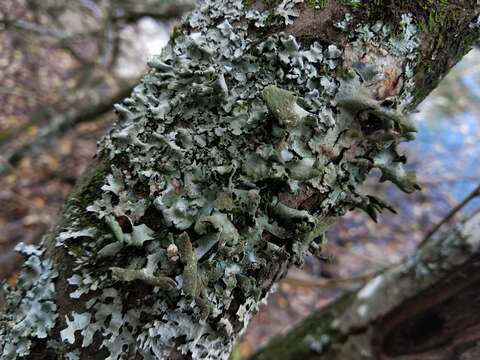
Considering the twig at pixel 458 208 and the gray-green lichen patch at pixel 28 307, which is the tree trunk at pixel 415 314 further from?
the gray-green lichen patch at pixel 28 307

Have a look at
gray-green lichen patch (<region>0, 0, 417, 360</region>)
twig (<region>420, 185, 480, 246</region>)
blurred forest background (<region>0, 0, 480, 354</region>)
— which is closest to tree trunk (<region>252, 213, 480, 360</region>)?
twig (<region>420, 185, 480, 246</region>)

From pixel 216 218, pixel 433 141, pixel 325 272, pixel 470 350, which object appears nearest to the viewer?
pixel 216 218

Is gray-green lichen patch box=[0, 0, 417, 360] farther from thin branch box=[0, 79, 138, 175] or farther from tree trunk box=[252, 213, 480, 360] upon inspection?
thin branch box=[0, 79, 138, 175]

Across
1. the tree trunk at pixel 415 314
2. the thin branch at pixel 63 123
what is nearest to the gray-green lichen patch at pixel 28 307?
the tree trunk at pixel 415 314

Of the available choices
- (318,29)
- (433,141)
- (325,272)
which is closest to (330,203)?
(318,29)

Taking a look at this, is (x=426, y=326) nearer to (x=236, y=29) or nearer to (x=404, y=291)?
(x=404, y=291)

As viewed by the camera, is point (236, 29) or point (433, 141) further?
point (433, 141)
